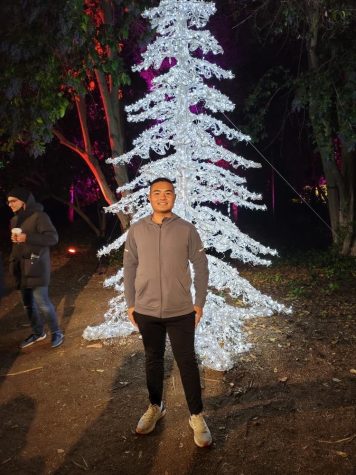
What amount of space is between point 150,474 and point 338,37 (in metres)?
8.90

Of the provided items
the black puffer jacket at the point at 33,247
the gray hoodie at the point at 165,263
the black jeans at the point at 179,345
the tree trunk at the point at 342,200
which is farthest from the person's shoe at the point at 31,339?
the tree trunk at the point at 342,200

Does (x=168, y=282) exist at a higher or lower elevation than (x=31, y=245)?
lower

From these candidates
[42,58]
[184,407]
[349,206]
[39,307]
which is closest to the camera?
[184,407]

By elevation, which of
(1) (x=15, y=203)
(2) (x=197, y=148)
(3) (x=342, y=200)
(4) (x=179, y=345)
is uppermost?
(2) (x=197, y=148)

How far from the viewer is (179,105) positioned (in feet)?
16.4

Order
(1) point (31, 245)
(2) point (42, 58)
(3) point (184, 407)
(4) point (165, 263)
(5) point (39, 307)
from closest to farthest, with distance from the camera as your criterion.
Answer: (4) point (165, 263), (3) point (184, 407), (1) point (31, 245), (5) point (39, 307), (2) point (42, 58)

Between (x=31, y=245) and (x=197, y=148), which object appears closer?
(x=197, y=148)

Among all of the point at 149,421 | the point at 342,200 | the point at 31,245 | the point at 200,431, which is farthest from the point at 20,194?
the point at 342,200

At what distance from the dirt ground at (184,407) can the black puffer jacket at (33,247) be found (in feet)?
3.40

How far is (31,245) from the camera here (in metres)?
5.37

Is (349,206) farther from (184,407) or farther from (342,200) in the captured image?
(184,407)

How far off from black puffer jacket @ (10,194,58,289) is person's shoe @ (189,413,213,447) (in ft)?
9.78

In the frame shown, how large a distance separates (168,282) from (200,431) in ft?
4.22

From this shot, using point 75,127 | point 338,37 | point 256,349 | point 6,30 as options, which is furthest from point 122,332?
point 75,127
